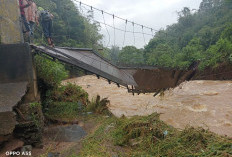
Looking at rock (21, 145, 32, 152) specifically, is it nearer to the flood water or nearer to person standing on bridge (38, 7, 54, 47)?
person standing on bridge (38, 7, 54, 47)

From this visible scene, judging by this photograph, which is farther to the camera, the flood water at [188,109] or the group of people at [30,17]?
the flood water at [188,109]

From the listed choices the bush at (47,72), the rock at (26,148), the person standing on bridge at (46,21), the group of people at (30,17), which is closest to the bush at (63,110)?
the bush at (47,72)

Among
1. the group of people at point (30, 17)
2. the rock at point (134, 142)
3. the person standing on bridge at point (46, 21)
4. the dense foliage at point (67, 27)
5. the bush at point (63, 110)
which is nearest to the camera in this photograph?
the rock at point (134, 142)

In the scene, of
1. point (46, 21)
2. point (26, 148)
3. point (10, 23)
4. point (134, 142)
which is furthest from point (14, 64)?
point (134, 142)

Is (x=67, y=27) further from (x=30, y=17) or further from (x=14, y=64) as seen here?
(x=14, y=64)

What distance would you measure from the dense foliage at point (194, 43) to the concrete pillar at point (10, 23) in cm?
572

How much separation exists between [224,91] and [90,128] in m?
Result: 10.3

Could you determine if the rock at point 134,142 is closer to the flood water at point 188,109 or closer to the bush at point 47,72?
the flood water at point 188,109

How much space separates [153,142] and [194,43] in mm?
23896

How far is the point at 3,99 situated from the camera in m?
3.73

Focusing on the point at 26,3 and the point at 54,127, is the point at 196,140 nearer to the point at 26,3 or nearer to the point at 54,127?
the point at 54,127

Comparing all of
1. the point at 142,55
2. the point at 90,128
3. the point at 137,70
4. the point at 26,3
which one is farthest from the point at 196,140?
the point at 142,55

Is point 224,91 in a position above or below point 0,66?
below

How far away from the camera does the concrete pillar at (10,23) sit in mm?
4523
